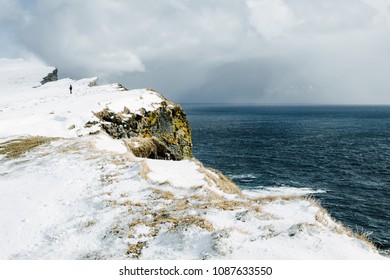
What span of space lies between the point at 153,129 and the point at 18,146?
79.9 ft

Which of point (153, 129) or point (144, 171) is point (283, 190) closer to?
point (153, 129)

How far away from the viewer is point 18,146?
86.3 feet

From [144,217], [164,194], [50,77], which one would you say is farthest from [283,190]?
[50,77]

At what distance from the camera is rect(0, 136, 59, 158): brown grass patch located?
2410 centimetres

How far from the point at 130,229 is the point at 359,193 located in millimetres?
48753

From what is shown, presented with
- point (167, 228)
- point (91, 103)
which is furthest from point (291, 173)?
point (167, 228)

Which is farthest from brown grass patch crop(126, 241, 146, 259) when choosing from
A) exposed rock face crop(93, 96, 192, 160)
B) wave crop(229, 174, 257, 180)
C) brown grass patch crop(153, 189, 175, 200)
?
wave crop(229, 174, 257, 180)

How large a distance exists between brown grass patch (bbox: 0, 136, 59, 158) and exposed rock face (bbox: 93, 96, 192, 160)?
7.91 meters

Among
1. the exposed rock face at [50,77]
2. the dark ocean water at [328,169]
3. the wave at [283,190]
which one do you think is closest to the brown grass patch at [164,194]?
the dark ocean water at [328,169]

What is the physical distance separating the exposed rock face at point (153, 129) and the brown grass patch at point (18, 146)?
26.0 ft

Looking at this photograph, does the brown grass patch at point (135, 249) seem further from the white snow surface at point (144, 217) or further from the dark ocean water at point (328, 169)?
the dark ocean water at point (328, 169)

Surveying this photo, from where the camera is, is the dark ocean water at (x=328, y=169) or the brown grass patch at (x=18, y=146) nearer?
the brown grass patch at (x=18, y=146)

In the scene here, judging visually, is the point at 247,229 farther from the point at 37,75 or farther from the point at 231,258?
the point at 37,75

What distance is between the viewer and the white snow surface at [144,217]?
8.91m
